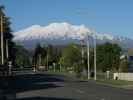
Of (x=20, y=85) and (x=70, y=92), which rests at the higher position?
(x=70, y=92)

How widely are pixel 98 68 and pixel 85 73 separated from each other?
1664cm

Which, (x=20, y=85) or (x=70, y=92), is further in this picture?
(x=20, y=85)

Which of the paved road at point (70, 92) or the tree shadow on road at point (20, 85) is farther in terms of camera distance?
the tree shadow on road at point (20, 85)

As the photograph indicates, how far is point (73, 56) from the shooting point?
466 ft

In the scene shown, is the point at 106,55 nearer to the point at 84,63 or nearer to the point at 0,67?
the point at 84,63

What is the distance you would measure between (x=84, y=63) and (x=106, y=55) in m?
11.8

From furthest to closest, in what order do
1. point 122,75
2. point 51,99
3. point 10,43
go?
point 10,43, point 122,75, point 51,99

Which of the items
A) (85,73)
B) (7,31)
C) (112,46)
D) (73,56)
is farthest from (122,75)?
(112,46)

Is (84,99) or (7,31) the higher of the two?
(7,31)

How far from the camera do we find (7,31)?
4899 inches

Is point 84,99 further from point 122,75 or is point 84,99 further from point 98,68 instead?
point 98,68

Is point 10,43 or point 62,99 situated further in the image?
point 10,43

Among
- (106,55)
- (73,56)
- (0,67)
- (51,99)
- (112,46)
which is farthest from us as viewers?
(112,46)

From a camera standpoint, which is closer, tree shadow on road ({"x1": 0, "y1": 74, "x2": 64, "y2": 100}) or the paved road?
the paved road
